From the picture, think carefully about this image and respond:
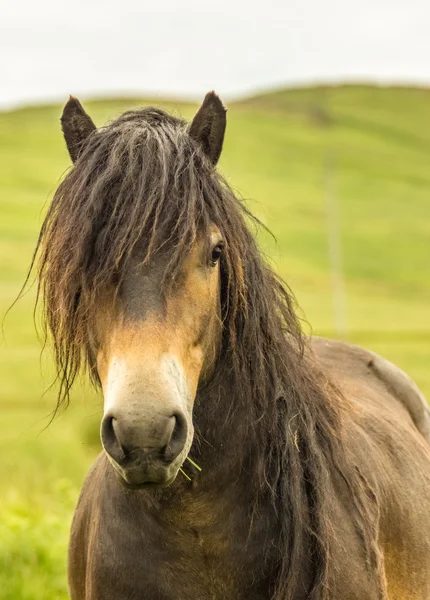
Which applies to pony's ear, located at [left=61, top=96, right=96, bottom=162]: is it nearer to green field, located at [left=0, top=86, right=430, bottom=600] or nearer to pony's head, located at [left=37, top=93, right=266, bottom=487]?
pony's head, located at [left=37, top=93, right=266, bottom=487]

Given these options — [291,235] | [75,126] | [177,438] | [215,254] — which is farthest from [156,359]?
[291,235]

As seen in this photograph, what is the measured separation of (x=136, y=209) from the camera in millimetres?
3162

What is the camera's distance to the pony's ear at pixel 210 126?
11.5 ft

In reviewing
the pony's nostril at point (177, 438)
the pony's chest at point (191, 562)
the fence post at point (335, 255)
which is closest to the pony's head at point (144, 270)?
the pony's nostril at point (177, 438)

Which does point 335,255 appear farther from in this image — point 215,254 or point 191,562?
point 215,254

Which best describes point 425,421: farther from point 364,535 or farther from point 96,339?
point 96,339

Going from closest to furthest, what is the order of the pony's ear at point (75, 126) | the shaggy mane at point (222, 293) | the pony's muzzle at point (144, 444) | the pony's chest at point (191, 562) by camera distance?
the pony's muzzle at point (144, 444) < the shaggy mane at point (222, 293) < the pony's chest at point (191, 562) < the pony's ear at point (75, 126)

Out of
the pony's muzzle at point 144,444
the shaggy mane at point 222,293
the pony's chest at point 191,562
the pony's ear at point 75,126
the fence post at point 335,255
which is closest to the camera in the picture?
the pony's muzzle at point 144,444

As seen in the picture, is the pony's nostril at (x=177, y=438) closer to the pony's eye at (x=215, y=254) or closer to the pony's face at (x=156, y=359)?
the pony's face at (x=156, y=359)

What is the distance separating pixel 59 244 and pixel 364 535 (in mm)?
1606

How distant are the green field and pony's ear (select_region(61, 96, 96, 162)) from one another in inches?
33.0

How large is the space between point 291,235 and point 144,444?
209 ft

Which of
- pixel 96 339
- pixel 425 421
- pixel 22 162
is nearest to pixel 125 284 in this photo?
pixel 96 339

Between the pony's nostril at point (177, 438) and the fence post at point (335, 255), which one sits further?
the fence post at point (335, 255)
